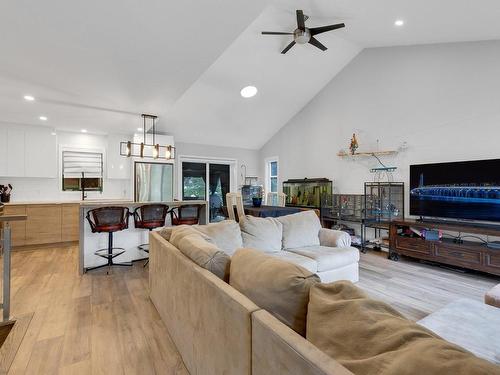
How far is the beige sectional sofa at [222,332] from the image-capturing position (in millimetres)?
775

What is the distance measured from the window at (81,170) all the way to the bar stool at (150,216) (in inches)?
109

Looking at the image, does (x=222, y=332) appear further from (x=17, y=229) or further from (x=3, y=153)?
(x=3, y=153)

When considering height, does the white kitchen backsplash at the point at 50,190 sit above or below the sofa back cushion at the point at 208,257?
above

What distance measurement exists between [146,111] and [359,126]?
417 centimetres

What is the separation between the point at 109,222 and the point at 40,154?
309 centimetres

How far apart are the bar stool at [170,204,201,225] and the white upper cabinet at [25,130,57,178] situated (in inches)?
125

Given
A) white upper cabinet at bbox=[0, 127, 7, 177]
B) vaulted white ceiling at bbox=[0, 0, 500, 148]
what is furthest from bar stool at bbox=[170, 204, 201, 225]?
white upper cabinet at bbox=[0, 127, 7, 177]

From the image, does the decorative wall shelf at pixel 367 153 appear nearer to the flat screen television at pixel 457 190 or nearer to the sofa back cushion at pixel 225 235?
the flat screen television at pixel 457 190

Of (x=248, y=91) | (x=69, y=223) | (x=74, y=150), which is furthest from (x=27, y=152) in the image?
(x=248, y=91)

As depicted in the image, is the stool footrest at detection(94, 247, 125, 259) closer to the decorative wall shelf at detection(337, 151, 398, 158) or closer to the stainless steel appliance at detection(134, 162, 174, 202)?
the stainless steel appliance at detection(134, 162, 174, 202)

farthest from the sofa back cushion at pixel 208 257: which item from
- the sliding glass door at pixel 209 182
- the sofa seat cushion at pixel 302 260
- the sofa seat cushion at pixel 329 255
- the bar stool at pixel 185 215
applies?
the sliding glass door at pixel 209 182

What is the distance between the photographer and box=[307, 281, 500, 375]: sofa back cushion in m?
0.58

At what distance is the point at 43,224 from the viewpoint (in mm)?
5059

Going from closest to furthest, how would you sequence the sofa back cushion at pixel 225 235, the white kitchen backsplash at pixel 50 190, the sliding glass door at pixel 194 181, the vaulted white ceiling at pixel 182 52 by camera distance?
1. the vaulted white ceiling at pixel 182 52
2. the sofa back cushion at pixel 225 235
3. the white kitchen backsplash at pixel 50 190
4. the sliding glass door at pixel 194 181
